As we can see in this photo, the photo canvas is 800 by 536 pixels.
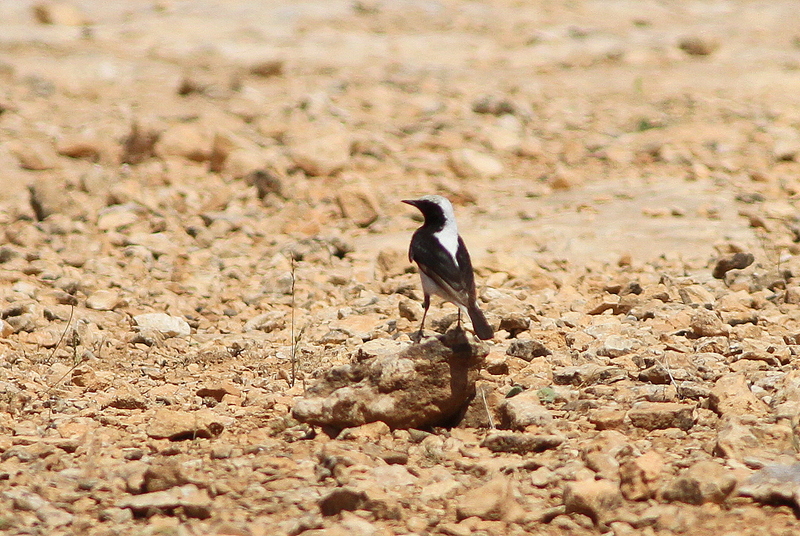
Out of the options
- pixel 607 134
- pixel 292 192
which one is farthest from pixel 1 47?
pixel 607 134

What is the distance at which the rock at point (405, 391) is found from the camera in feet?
14.8

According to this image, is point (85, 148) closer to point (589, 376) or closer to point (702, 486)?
point (589, 376)

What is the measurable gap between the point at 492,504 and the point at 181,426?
1.50m

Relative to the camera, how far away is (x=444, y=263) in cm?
544

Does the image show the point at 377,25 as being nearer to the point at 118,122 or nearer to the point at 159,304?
the point at 118,122

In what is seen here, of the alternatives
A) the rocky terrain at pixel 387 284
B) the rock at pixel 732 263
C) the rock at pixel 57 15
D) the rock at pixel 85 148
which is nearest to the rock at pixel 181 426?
the rocky terrain at pixel 387 284

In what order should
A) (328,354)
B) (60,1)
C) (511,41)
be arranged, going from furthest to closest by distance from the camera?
1. (60,1)
2. (511,41)
3. (328,354)

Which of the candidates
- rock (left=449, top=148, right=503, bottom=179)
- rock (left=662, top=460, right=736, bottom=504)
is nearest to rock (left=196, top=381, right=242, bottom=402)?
rock (left=662, top=460, right=736, bottom=504)

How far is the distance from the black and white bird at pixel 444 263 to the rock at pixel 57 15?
38.8ft

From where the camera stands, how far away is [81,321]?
20.5 feet

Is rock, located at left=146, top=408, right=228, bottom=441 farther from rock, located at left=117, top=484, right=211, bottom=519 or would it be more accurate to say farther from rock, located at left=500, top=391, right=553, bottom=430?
rock, located at left=500, top=391, right=553, bottom=430

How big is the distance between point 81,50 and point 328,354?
33.8 ft

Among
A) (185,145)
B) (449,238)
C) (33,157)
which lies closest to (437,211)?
(449,238)

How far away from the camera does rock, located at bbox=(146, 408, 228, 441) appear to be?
4.43 metres
